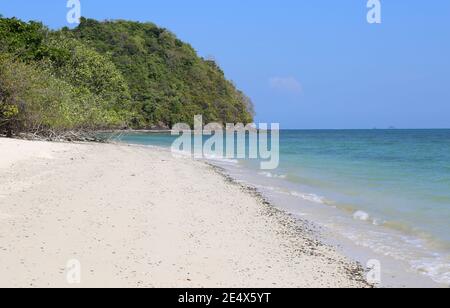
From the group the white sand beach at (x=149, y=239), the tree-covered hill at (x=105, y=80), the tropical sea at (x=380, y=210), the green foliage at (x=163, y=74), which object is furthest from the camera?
the green foliage at (x=163, y=74)

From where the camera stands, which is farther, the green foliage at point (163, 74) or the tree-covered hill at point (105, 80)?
the green foliage at point (163, 74)

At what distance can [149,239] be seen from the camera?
21.6 feet

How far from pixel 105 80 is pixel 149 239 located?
37.2 m

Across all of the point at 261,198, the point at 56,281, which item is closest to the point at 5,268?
the point at 56,281

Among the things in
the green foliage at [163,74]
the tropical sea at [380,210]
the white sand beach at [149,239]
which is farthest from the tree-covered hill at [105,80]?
the white sand beach at [149,239]

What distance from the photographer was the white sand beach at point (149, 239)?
5.12 metres

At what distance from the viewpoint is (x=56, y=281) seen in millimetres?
4699

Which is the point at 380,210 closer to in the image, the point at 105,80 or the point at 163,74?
the point at 105,80

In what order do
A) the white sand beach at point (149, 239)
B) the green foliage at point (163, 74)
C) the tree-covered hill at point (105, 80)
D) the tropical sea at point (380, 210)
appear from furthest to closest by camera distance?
the green foliage at point (163, 74)
the tree-covered hill at point (105, 80)
the tropical sea at point (380, 210)
the white sand beach at point (149, 239)

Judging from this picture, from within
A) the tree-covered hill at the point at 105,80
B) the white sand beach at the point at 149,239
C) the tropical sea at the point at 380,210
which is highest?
the tree-covered hill at the point at 105,80

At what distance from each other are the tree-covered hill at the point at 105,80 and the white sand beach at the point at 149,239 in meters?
13.9

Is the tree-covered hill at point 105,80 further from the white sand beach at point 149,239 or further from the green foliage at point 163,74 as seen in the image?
the white sand beach at point 149,239
